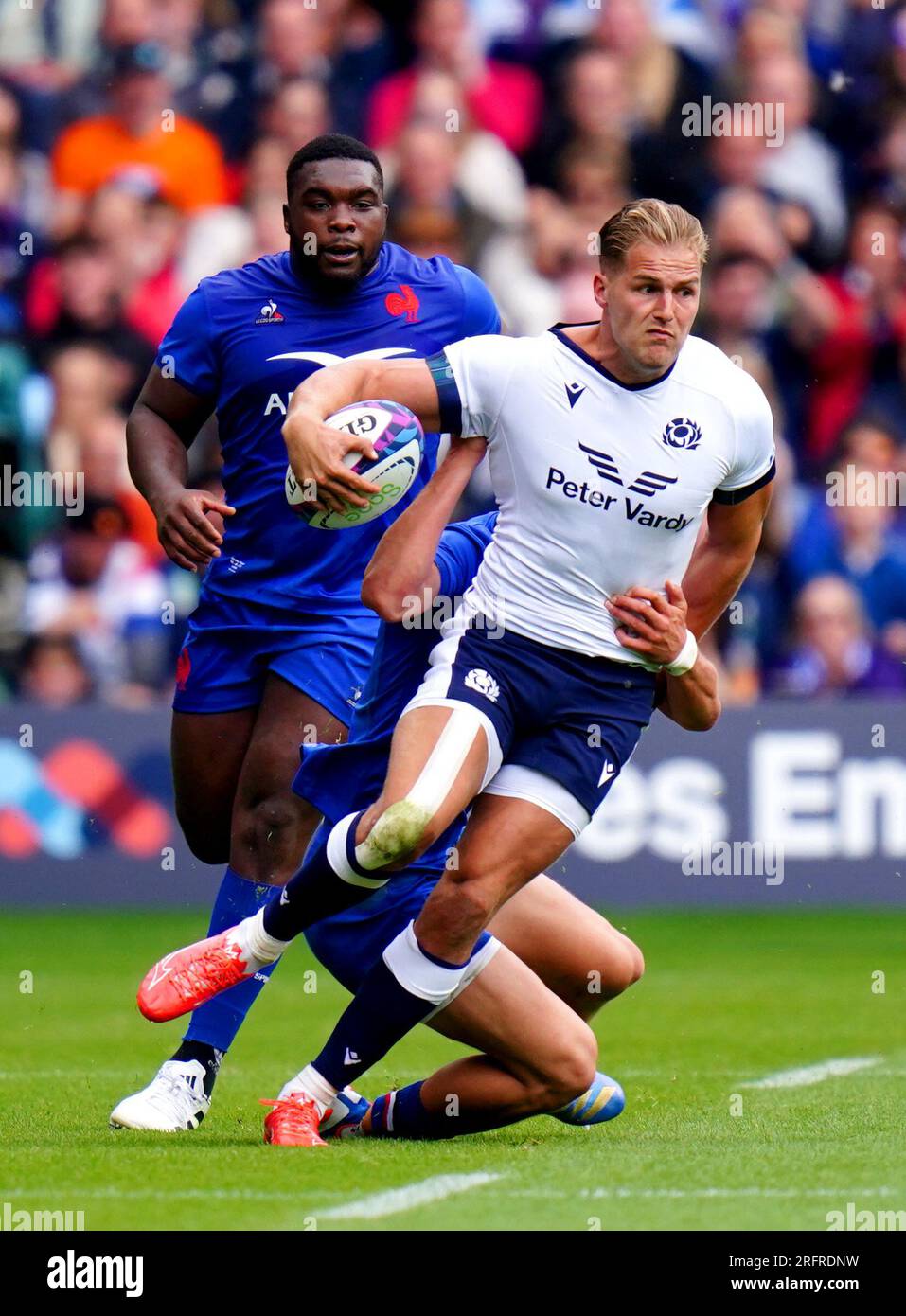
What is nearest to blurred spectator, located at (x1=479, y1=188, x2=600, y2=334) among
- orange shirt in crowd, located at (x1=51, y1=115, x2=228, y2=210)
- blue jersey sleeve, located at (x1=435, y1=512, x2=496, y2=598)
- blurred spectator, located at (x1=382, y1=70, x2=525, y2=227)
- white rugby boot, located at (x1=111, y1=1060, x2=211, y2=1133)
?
blurred spectator, located at (x1=382, y1=70, x2=525, y2=227)

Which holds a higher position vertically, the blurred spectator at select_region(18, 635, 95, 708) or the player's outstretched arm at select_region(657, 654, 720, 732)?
the blurred spectator at select_region(18, 635, 95, 708)

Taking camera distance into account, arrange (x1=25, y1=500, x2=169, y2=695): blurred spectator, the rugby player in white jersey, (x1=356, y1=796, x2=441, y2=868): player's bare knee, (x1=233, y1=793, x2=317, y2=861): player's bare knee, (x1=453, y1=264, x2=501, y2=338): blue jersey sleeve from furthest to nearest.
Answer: (x1=25, y1=500, x2=169, y2=695): blurred spectator, (x1=453, y1=264, x2=501, y2=338): blue jersey sleeve, (x1=233, y1=793, x2=317, y2=861): player's bare knee, the rugby player in white jersey, (x1=356, y1=796, x2=441, y2=868): player's bare knee

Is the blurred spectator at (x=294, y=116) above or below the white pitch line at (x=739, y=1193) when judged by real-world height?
above

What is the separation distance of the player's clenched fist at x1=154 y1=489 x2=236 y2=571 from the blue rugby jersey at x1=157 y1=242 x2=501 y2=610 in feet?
1.44

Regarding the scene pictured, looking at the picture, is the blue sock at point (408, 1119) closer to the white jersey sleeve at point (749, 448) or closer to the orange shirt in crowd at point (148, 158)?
the white jersey sleeve at point (749, 448)

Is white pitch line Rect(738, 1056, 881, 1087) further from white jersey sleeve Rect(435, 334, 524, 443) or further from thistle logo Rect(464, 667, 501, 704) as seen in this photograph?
white jersey sleeve Rect(435, 334, 524, 443)

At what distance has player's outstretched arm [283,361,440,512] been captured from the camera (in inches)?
210

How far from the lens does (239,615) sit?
6703 mm

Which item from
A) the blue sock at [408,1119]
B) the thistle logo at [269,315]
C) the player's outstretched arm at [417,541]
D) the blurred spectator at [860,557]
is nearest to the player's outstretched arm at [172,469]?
the thistle logo at [269,315]

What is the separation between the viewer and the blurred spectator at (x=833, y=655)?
494 inches

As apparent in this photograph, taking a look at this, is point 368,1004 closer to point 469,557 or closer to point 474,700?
point 474,700

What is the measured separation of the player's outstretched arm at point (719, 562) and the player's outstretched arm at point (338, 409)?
2.80ft

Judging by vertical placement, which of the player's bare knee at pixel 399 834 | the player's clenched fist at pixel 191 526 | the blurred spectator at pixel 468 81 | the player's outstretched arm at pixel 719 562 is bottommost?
the player's bare knee at pixel 399 834
